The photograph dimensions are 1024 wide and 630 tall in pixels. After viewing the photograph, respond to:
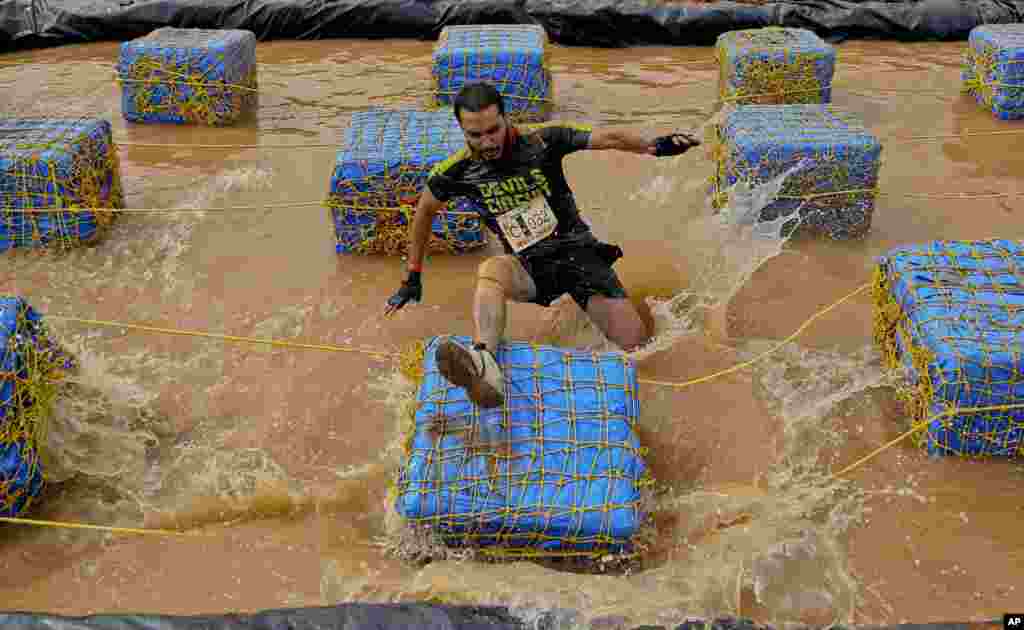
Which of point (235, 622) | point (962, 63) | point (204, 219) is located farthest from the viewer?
point (962, 63)

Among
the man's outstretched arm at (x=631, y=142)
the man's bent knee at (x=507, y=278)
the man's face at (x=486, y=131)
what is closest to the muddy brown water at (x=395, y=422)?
the man's bent knee at (x=507, y=278)

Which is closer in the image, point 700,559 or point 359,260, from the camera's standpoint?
point 700,559

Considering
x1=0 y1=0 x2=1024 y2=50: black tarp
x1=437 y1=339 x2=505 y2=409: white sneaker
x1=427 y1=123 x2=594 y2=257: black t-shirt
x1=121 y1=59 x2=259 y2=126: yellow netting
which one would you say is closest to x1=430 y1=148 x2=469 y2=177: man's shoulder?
x1=427 y1=123 x2=594 y2=257: black t-shirt

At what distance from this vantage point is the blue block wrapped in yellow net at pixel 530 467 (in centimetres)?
308

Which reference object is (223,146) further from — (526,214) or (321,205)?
(526,214)

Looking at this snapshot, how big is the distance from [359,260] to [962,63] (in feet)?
19.2

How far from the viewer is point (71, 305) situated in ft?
16.1

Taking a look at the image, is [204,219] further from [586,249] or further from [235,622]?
[235,622]

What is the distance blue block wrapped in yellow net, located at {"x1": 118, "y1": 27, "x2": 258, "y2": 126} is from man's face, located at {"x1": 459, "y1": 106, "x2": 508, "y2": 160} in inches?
153

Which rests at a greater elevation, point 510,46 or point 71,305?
point 510,46

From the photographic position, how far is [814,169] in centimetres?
509

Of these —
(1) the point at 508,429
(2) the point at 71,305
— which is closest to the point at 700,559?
(1) the point at 508,429

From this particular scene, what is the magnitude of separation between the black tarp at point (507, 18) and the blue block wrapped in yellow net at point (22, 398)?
6.15 meters

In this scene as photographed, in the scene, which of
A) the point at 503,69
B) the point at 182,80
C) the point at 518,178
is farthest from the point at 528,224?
the point at 182,80
